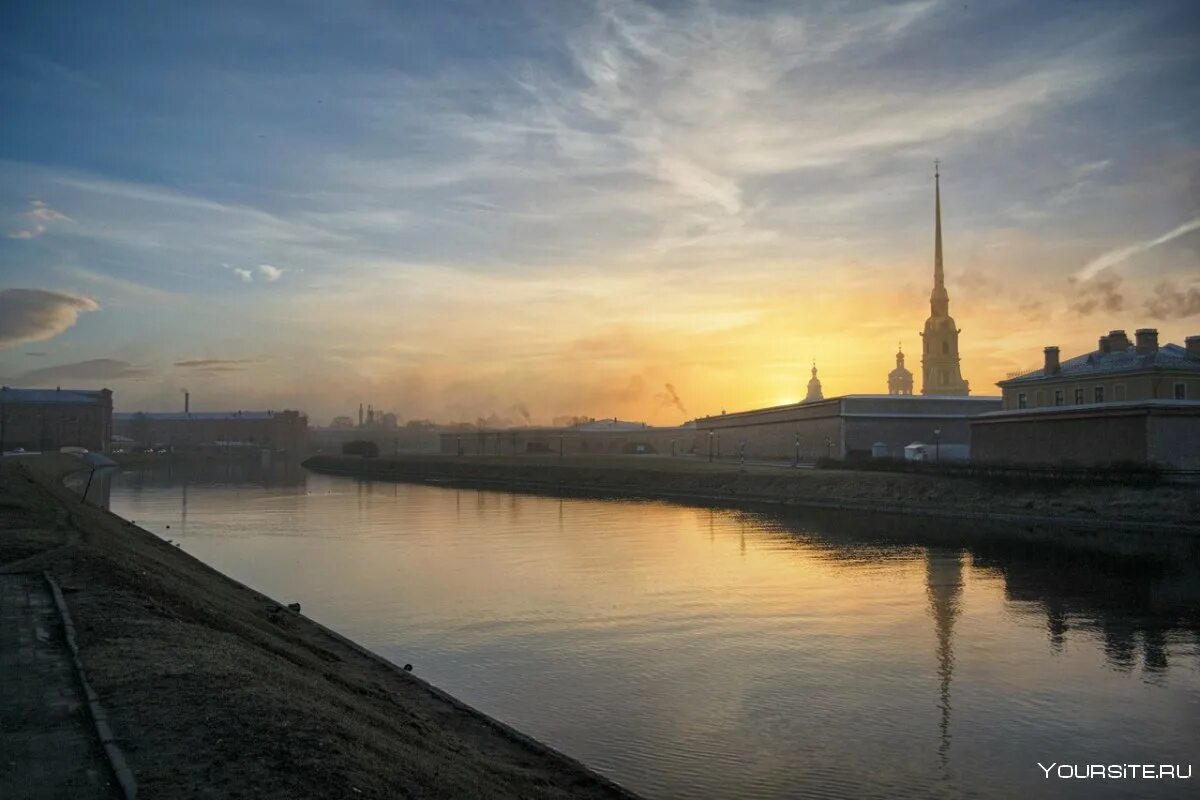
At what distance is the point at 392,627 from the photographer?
73.2 ft

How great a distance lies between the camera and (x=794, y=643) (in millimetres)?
20641

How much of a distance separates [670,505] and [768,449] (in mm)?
32819

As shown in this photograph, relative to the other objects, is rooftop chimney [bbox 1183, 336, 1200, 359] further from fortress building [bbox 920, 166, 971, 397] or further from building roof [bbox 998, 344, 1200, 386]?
fortress building [bbox 920, 166, 971, 397]

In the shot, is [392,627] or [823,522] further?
[823,522]

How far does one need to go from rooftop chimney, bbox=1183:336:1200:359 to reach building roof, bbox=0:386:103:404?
478 ft

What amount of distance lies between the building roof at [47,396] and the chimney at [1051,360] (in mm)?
137085

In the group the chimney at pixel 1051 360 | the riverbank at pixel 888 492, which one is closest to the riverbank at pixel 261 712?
the riverbank at pixel 888 492

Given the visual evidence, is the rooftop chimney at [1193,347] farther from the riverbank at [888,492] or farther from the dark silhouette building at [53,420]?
the dark silhouette building at [53,420]

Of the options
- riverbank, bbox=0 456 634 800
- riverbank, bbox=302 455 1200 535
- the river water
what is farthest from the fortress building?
riverbank, bbox=0 456 634 800

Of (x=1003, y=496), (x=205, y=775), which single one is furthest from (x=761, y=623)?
(x=1003, y=496)

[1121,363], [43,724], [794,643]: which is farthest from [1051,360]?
[43,724]

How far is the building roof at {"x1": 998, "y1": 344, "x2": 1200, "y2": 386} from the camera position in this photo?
54.4 meters

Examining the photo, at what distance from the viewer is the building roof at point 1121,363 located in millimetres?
54438

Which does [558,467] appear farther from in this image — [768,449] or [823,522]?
[823,522]
